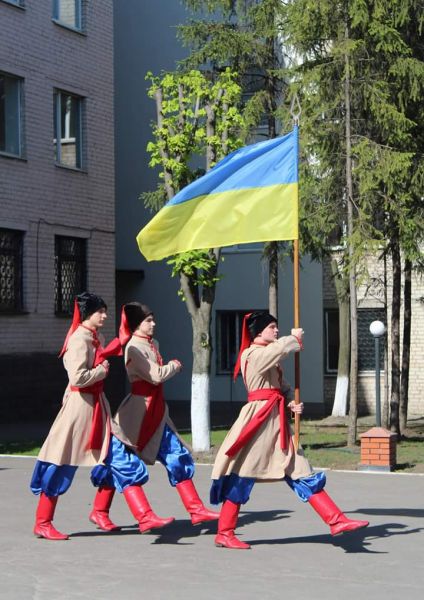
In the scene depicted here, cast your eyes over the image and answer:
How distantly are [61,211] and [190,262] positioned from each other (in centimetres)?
843

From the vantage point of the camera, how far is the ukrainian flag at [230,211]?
980 cm

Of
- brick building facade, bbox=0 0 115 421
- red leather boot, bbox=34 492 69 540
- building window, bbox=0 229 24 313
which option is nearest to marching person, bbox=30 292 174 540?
red leather boot, bbox=34 492 69 540

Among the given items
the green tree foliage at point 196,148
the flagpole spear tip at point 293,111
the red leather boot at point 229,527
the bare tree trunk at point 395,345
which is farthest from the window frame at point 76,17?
the red leather boot at point 229,527

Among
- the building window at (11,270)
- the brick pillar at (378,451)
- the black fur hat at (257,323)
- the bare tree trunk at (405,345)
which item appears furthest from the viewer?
the building window at (11,270)

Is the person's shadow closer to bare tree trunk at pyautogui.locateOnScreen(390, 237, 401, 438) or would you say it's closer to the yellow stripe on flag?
the yellow stripe on flag

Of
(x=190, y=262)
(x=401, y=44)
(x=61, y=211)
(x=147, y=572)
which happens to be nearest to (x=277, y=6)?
(x=401, y=44)

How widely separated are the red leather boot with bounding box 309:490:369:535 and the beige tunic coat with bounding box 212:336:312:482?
0.19 metres

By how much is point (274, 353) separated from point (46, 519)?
2265 mm

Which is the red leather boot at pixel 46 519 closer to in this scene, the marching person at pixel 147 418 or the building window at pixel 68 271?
the marching person at pixel 147 418

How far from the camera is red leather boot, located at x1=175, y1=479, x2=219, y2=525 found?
372 inches

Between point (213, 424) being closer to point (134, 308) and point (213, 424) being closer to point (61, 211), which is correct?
point (61, 211)

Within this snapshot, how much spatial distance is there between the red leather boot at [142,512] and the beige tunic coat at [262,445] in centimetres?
62

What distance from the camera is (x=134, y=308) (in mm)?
9461

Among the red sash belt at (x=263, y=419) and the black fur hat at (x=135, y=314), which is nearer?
the red sash belt at (x=263, y=419)
